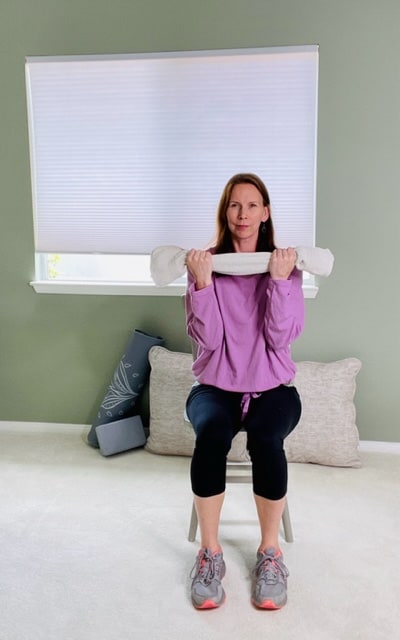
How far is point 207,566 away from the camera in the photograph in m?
1.80

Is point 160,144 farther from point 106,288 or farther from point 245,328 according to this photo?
point 245,328

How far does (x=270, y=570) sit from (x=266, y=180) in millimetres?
1652

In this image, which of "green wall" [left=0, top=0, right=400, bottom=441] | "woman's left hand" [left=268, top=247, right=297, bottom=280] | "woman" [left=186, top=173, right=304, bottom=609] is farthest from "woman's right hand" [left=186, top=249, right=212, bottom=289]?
"green wall" [left=0, top=0, right=400, bottom=441]

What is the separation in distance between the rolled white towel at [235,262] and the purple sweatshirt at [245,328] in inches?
2.5

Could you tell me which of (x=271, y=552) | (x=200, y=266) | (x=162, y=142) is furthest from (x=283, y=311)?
(x=162, y=142)

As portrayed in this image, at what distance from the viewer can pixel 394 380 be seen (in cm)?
283

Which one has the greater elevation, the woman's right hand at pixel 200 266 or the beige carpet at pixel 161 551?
the woman's right hand at pixel 200 266

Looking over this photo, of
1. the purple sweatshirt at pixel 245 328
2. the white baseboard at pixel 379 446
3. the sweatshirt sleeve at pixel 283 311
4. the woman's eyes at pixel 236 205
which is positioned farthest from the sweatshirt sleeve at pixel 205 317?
the white baseboard at pixel 379 446

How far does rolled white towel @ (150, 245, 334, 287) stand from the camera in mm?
1896

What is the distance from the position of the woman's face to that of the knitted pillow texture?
0.90 metres

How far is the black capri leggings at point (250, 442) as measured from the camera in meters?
1.81

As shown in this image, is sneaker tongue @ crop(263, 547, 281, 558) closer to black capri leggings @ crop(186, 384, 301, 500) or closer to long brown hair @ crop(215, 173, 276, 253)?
black capri leggings @ crop(186, 384, 301, 500)

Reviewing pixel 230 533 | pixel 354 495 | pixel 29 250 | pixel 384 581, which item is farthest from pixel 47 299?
pixel 384 581

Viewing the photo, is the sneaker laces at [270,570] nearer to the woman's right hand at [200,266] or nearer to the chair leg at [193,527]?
the chair leg at [193,527]
